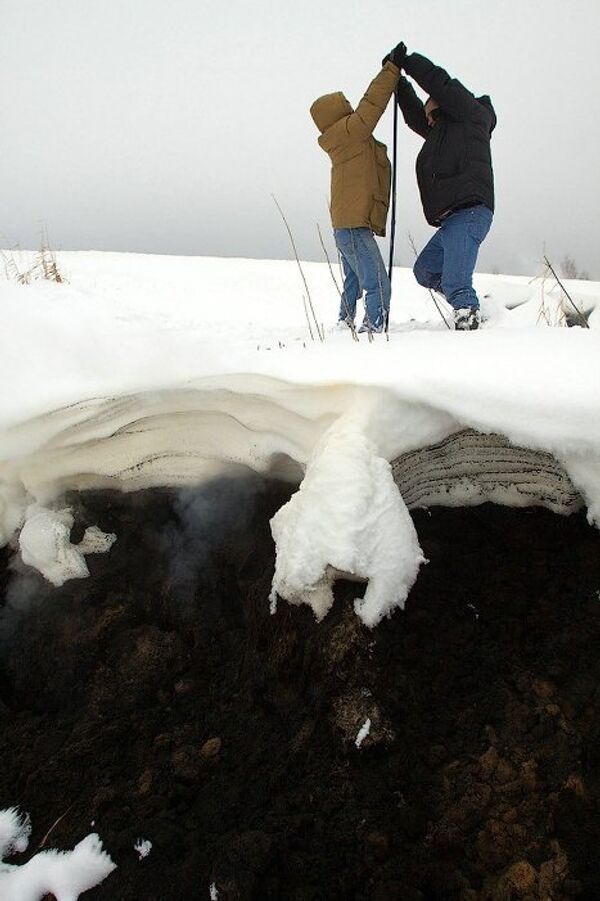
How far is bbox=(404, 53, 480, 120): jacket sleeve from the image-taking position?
7.25 ft

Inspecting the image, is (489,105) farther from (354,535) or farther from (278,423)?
(354,535)

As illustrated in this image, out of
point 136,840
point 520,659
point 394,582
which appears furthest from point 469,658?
point 136,840

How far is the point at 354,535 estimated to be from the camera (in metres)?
1.15

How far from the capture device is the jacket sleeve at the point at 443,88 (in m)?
2.21

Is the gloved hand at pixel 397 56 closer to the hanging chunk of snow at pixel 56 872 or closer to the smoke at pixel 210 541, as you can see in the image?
the smoke at pixel 210 541

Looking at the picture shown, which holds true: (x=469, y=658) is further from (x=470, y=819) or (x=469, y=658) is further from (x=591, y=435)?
(x=591, y=435)

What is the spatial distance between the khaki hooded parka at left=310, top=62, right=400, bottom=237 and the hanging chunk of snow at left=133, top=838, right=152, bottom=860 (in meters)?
2.64

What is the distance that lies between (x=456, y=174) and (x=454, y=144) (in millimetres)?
139

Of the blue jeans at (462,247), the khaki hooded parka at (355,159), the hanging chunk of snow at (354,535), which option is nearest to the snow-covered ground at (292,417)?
the hanging chunk of snow at (354,535)

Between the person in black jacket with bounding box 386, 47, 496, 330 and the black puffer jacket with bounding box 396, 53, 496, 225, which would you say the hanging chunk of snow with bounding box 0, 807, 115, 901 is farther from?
the black puffer jacket with bounding box 396, 53, 496, 225

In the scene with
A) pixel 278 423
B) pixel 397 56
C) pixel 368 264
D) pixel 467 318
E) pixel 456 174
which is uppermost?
pixel 397 56

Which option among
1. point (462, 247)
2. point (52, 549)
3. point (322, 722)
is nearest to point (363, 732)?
point (322, 722)

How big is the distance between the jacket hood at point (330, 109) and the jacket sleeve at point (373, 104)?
0.08 meters

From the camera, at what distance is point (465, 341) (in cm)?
153
